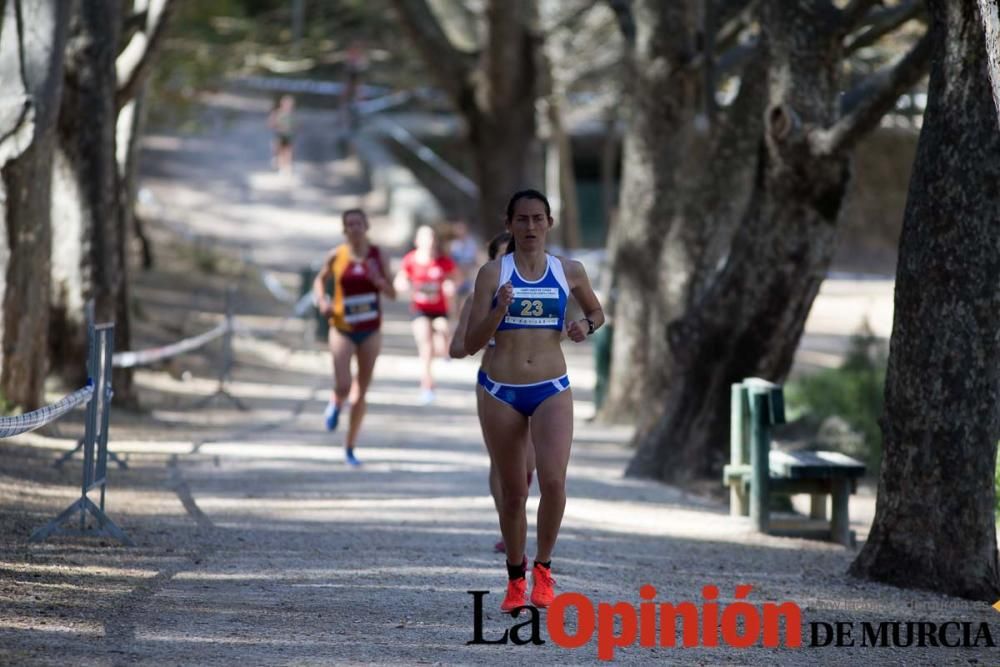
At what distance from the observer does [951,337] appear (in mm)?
9172

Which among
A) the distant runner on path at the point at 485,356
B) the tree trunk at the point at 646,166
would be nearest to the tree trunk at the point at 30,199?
the distant runner on path at the point at 485,356

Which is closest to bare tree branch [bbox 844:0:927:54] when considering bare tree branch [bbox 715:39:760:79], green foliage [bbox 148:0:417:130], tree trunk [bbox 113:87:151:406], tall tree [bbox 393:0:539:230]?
bare tree branch [bbox 715:39:760:79]

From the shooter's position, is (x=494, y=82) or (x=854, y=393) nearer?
(x=854, y=393)

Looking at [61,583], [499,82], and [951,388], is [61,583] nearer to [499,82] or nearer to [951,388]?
[951,388]

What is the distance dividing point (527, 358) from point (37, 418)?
8.36 feet


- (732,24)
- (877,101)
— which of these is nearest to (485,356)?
(877,101)

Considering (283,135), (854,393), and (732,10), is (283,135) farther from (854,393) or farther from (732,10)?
(854,393)

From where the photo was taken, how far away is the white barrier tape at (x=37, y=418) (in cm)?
810

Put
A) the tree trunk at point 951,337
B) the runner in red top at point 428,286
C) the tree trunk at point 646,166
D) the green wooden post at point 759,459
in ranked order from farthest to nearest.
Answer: the runner in red top at point 428,286, the tree trunk at point 646,166, the green wooden post at point 759,459, the tree trunk at point 951,337

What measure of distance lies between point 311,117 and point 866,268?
1631 cm

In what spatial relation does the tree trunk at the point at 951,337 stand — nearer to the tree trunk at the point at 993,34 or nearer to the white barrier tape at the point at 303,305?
the tree trunk at the point at 993,34

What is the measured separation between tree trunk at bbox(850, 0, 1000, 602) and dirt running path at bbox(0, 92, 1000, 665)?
1.07 ft

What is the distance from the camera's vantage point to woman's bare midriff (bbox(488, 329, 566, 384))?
7922mm

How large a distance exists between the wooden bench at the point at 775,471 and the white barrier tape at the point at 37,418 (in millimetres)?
4497
